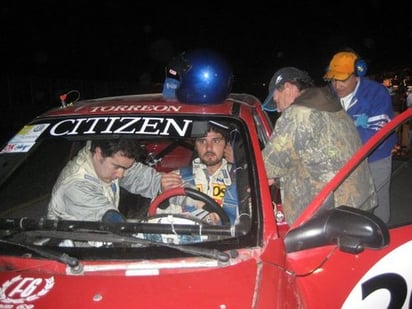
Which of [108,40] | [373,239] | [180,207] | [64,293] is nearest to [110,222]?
[64,293]

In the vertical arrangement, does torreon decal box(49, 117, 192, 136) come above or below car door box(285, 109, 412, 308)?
above

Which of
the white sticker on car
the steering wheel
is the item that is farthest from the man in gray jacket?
the white sticker on car

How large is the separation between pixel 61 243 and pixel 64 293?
0.51 metres

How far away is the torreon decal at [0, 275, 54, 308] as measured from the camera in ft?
5.30

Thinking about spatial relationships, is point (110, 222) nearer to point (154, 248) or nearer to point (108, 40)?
point (154, 248)

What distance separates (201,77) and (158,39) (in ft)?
143

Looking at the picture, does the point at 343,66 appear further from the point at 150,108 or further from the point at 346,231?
the point at 346,231

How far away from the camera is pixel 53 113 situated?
2.67 metres

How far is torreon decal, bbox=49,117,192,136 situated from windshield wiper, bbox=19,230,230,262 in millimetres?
593

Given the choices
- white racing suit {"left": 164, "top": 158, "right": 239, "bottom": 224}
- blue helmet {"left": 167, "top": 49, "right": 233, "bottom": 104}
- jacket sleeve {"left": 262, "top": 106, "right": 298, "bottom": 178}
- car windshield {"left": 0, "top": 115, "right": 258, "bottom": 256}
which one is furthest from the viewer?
white racing suit {"left": 164, "top": 158, "right": 239, "bottom": 224}

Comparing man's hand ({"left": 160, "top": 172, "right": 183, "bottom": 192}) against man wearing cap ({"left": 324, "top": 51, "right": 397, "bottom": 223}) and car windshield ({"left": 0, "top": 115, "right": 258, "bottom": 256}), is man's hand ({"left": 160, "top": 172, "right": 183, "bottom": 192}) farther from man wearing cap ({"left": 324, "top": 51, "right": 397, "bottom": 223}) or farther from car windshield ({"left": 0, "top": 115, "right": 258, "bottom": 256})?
man wearing cap ({"left": 324, "top": 51, "right": 397, "bottom": 223})

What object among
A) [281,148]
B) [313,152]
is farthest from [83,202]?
[313,152]

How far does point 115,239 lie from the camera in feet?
6.27

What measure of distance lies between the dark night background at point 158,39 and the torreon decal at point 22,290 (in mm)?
4784
